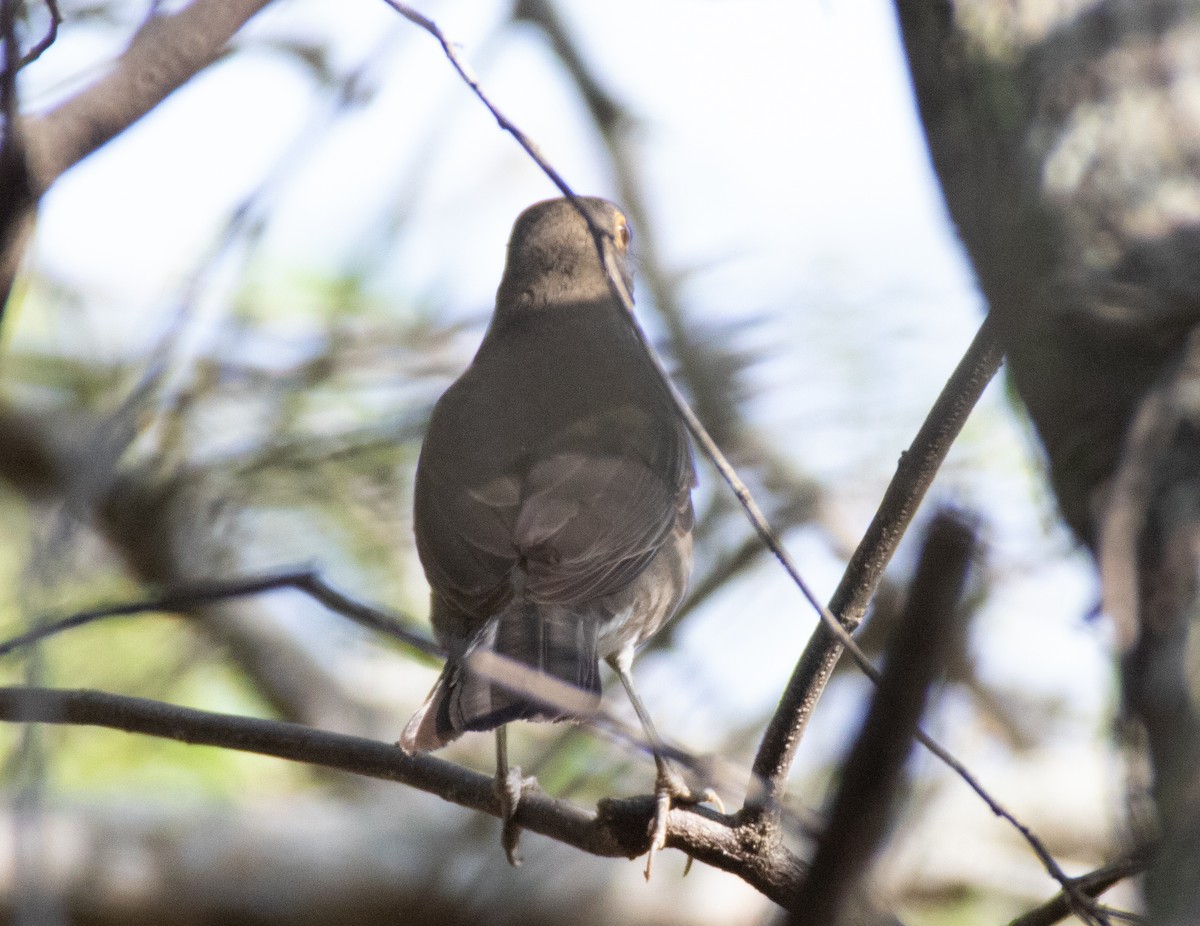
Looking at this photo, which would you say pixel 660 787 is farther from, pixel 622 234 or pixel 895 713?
pixel 622 234

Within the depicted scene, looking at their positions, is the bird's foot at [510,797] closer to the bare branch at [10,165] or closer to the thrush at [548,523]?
the thrush at [548,523]

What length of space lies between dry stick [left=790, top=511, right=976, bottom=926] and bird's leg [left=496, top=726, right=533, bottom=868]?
6.33 feet

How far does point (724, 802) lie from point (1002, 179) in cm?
185

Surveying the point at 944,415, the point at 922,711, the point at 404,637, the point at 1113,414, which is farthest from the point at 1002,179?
the point at 922,711

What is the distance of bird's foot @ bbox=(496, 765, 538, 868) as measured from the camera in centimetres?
297

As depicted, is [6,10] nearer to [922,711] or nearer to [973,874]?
[922,711]

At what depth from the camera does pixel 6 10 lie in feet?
6.74

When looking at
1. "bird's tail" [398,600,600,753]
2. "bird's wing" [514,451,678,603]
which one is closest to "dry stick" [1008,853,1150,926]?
"bird's tail" [398,600,600,753]

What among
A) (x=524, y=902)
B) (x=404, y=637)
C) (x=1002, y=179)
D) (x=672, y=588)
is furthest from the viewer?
(x=524, y=902)

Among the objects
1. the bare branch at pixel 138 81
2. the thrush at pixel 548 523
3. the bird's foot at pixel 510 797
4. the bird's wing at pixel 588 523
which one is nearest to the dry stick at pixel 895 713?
the thrush at pixel 548 523

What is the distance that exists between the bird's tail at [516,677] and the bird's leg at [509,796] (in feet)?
0.59

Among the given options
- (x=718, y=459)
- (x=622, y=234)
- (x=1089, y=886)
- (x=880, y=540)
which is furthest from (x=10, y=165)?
(x=622, y=234)

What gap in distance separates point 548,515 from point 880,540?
57.5 inches

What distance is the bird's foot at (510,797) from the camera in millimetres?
2971
